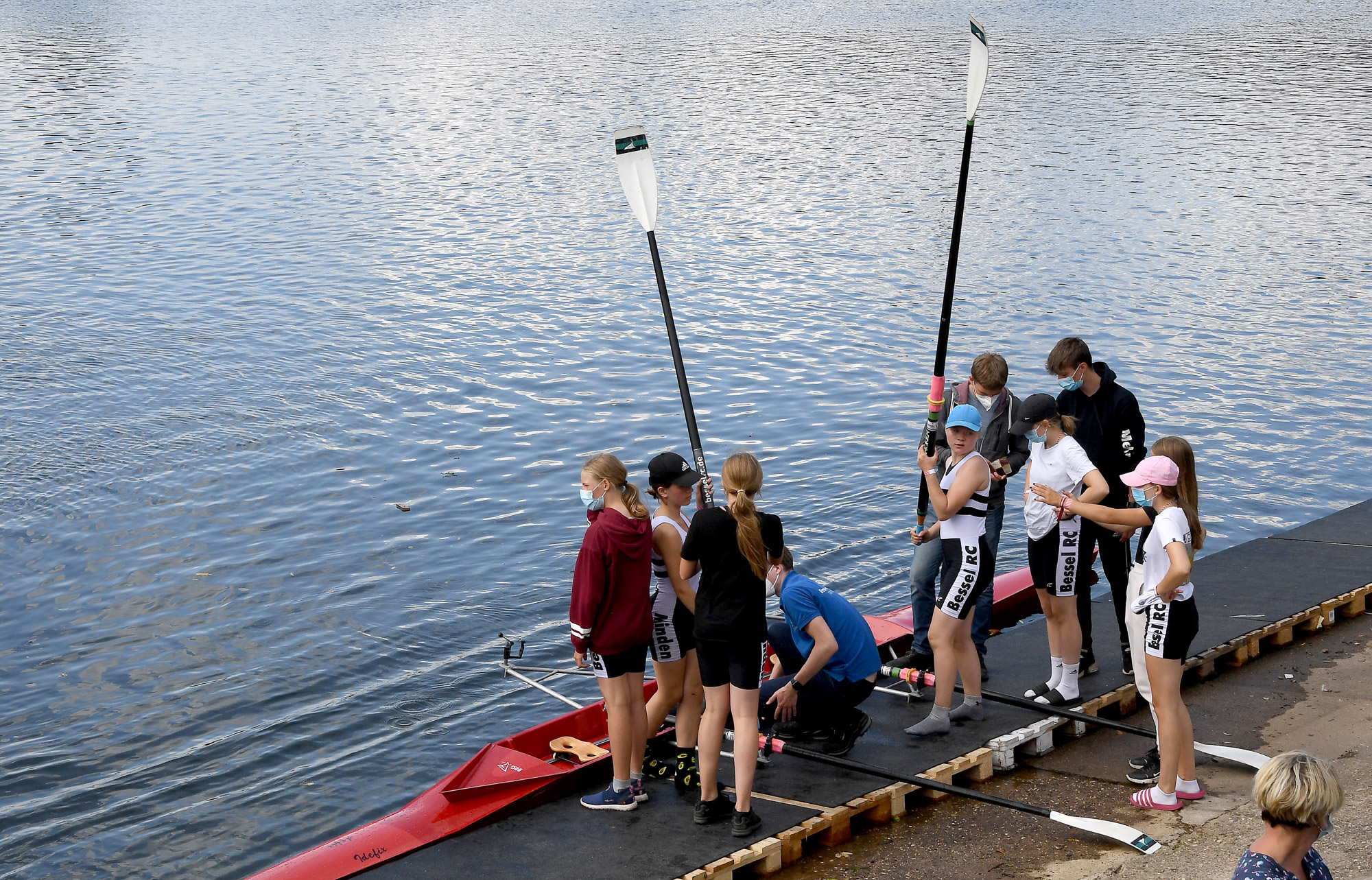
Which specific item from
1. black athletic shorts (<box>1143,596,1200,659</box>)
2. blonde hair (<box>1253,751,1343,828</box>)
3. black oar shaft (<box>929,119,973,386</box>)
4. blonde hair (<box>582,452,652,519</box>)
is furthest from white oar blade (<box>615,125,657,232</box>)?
blonde hair (<box>1253,751,1343,828</box>)

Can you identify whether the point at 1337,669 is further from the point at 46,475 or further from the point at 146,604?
the point at 46,475

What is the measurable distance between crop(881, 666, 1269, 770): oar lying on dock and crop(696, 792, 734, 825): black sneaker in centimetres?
153

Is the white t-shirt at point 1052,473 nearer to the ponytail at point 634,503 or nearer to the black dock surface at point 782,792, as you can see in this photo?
the black dock surface at point 782,792

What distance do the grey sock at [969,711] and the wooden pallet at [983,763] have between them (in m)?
0.24

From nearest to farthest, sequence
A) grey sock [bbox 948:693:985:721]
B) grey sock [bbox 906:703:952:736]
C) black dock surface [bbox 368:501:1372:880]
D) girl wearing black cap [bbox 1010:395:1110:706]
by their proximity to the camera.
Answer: black dock surface [bbox 368:501:1372:880] → girl wearing black cap [bbox 1010:395:1110:706] → grey sock [bbox 906:703:952:736] → grey sock [bbox 948:693:985:721]

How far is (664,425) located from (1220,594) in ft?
25.3

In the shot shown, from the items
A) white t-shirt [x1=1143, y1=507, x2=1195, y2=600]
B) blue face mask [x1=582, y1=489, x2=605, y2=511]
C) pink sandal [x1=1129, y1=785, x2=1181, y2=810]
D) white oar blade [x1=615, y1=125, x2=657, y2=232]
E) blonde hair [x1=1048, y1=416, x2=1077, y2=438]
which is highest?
white oar blade [x1=615, y1=125, x2=657, y2=232]

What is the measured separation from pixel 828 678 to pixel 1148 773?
1.75 meters

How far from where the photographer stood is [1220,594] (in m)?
9.09

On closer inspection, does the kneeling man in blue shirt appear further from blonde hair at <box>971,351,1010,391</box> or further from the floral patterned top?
the floral patterned top

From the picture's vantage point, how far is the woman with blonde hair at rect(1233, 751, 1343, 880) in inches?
146

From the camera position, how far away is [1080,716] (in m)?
7.05

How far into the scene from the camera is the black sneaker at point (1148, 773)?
6.56 meters

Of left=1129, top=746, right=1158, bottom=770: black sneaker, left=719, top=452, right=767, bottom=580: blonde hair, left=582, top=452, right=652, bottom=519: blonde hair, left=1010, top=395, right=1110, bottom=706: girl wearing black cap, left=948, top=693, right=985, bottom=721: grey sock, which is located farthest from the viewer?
left=948, top=693, right=985, bottom=721: grey sock
